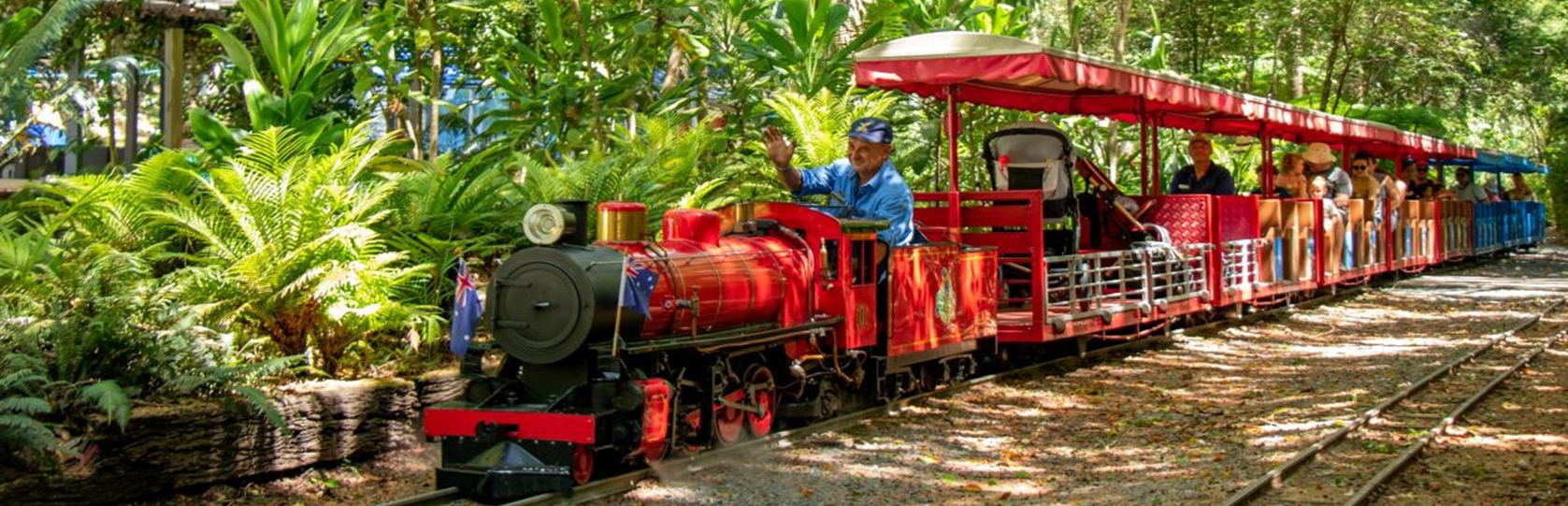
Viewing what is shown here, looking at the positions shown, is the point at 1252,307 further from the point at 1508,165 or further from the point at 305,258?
the point at 1508,165

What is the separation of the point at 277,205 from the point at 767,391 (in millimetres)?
2904

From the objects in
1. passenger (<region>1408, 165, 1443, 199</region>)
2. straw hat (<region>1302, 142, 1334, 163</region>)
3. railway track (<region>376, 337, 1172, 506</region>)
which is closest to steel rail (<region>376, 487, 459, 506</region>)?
railway track (<region>376, 337, 1172, 506</region>)

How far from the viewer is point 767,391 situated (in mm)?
8578

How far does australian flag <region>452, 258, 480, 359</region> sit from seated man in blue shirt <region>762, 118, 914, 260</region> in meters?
2.65

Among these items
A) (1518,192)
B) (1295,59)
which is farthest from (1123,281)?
(1518,192)

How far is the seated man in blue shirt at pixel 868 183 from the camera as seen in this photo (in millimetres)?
9531

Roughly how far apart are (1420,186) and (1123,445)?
18.7 metres

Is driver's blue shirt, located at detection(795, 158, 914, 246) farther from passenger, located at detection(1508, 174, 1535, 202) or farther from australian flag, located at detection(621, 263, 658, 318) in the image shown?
passenger, located at detection(1508, 174, 1535, 202)

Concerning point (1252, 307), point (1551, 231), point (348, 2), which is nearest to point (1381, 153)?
point (1252, 307)

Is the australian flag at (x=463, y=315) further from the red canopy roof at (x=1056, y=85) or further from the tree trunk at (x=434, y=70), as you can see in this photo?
the tree trunk at (x=434, y=70)

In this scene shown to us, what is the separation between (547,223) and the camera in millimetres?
7191

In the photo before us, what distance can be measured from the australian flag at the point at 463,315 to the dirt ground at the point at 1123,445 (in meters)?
0.88

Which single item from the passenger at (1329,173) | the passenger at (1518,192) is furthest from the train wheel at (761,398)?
the passenger at (1518,192)

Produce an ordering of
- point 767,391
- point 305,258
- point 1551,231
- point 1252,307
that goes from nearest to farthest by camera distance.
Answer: point 305,258, point 767,391, point 1252,307, point 1551,231
